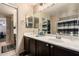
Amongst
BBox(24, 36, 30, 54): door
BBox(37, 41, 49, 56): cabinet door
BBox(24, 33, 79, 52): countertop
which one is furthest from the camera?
BBox(24, 36, 30, 54): door

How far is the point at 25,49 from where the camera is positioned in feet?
7.88

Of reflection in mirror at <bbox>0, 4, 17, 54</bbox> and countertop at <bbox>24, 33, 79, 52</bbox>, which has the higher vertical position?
reflection in mirror at <bbox>0, 4, 17, 54</bbox>

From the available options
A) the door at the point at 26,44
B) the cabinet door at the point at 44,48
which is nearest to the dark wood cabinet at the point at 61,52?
the cabinet door at the point at 44,48

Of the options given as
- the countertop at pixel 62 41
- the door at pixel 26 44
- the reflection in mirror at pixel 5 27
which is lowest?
the door at pixel 26 44

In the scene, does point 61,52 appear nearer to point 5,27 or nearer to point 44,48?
point 44,48

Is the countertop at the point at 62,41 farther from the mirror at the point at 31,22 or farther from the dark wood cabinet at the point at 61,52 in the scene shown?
the mirror at the point at 31,22

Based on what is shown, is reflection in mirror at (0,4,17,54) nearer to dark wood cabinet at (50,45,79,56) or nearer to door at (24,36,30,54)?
door at (24,36,30,54)

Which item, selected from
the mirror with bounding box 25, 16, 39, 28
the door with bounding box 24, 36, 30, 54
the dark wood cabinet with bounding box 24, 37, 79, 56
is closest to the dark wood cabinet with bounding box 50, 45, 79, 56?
the dark wood cabinet with bounding box 24, 37, 79, 56

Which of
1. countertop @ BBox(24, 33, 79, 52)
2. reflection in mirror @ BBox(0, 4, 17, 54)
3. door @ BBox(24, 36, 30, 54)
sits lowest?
door @ BBox(24, 36, 30, 54)

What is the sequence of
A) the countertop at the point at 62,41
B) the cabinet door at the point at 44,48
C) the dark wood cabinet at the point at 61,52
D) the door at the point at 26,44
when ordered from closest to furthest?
the dark wood cabinet at the point at 61,52, the countertop at the point at 62,41, the cabinet door at the point at 44,48, the door at the point at 26,44

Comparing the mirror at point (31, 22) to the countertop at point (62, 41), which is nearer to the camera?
the countertop at point (62, 41)

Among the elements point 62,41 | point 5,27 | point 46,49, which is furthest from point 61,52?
point 5,27

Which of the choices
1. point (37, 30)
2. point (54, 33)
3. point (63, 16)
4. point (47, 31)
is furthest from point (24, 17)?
point (63, 16)

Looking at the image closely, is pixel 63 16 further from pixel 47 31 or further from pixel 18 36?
pixel 18 36
